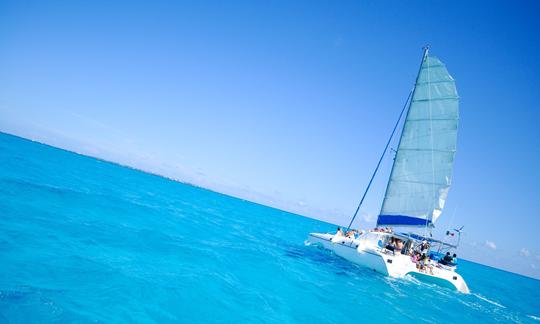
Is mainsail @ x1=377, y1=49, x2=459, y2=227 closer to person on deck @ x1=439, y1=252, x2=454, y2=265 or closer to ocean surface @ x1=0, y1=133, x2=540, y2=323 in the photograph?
person on deck @ x1=439, y1=252, x2=454, y2=265

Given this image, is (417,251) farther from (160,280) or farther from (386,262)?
(160,280)

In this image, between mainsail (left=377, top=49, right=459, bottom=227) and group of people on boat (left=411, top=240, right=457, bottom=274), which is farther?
mainsail (left=377, top=49, right=459, bottom=227)

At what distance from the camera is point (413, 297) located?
18000 millimetres

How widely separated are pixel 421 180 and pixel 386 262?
25.8 feet

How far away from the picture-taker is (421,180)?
23578 millimetres

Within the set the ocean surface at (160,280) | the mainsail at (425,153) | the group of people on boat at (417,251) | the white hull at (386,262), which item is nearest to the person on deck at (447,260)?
the group of people on boat at (417,251)

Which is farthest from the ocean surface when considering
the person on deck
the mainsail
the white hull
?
the mainsail

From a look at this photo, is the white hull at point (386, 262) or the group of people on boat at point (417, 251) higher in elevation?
the group of people on boat at point (417, 251)

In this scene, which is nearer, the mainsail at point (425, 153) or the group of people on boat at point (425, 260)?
the group of people on boat at point (425, 260)

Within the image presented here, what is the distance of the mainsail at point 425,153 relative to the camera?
22.8 metres

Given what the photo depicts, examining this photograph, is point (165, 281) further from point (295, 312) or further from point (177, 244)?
point (177, 244)

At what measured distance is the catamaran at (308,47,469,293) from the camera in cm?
2188

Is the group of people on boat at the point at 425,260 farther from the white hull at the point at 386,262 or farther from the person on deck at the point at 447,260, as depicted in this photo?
the white hull at the point at 386,262

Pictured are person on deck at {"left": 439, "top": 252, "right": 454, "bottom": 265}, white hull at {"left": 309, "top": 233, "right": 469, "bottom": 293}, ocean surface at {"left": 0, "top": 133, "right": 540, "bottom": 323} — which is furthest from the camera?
person on deck at {"left": 439, "top": 252, "right": 454, "bottom": 265}
